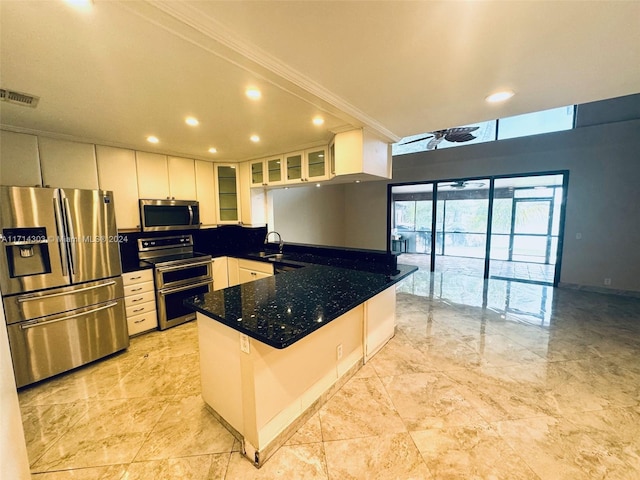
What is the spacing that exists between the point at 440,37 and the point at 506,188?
17.3 ft

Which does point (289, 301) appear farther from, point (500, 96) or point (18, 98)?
point (18, 98)

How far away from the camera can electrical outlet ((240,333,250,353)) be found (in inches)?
57.2

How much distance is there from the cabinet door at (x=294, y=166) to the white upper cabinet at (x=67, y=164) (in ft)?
7.41

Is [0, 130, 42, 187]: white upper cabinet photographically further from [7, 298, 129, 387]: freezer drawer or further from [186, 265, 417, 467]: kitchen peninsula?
[186, 265, 417, 467]: kitchen peninsula

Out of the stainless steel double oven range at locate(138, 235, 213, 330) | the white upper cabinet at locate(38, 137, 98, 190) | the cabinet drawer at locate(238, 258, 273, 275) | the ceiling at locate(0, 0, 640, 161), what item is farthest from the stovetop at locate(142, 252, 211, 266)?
the ceiling at locate(0, 0, 640, 161)

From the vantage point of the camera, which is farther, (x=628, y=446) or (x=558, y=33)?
(x=628, y=446)

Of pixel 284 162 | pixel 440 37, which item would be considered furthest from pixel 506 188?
pixel 440 37

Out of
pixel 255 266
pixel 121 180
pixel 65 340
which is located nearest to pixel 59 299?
pixel 65 340

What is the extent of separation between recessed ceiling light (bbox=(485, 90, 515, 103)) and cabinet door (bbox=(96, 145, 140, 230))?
13.1ft

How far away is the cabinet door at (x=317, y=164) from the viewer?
Result: 311 cm

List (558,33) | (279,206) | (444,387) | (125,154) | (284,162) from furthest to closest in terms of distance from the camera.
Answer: (279,206), (284,162), (125,154), (444,387), (558,33)

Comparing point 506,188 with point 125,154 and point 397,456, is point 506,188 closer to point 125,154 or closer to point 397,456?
point 397,456

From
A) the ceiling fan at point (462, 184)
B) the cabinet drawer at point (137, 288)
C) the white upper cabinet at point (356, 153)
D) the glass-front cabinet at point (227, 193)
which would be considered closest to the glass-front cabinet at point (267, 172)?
the glass-front cabinet at point (227, 193)

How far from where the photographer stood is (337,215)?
715 centimetres
